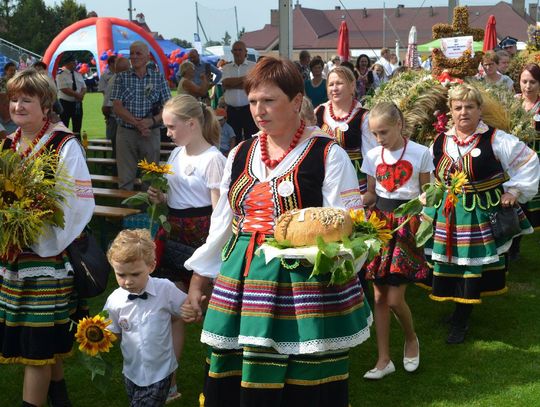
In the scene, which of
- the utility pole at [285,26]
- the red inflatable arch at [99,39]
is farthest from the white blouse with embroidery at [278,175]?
the red inflatable arch at [99,39]

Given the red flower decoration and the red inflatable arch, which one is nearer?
the red flower decoration

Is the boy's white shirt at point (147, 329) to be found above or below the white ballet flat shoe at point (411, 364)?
above

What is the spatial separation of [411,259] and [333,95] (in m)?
1.98

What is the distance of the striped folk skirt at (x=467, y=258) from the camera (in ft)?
18.1

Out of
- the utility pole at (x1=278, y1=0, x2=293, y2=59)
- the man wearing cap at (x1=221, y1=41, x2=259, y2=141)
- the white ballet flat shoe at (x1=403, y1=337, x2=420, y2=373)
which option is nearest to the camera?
A: the white ballet flat shoe at (x1=403, y1=337, x2=420, y2=373)

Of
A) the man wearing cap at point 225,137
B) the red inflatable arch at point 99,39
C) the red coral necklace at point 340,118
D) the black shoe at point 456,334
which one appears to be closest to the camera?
the black shoe at point 456,334

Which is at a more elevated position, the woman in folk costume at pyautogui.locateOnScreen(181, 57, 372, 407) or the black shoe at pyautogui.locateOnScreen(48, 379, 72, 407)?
the woman in folk costume at pyautogui.locateOnScreen(181, 57, 372, 407)

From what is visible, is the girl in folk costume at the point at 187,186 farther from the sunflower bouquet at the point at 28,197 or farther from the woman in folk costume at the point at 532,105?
the woman in folk costume at the point at 532,105

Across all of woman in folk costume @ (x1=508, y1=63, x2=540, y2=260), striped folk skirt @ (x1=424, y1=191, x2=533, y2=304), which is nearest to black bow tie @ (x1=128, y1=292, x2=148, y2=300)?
striped folk skirt @ (x1=424, y1=191, x2=533, y2=304)

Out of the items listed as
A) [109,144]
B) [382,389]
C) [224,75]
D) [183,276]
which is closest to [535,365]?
[382,389]

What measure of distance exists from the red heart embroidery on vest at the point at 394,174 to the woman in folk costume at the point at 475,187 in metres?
0.35

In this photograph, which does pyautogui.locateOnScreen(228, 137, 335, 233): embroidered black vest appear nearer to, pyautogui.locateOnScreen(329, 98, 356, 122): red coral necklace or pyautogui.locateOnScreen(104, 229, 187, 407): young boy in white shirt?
pyautogui.locateOnScreen(104, 229, 187, 407): young boy in white shirt

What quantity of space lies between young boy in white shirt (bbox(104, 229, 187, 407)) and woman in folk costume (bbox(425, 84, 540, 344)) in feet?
7.49

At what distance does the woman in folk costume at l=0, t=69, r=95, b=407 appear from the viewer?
3820 mm
